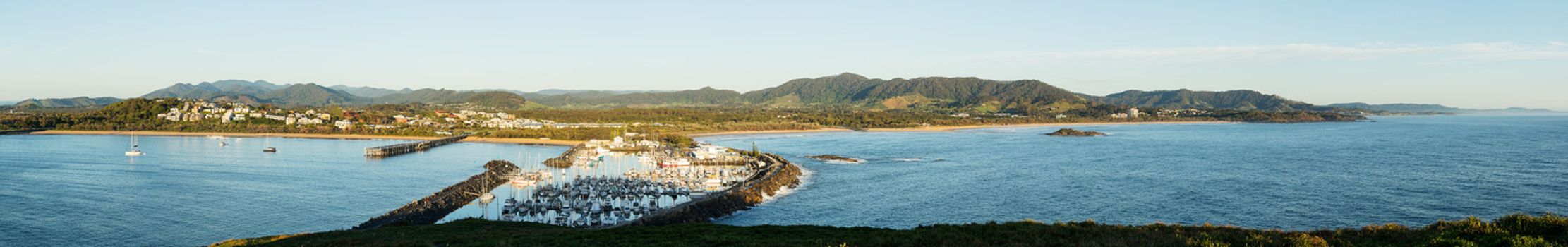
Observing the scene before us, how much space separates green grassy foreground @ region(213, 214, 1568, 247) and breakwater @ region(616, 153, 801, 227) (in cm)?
502

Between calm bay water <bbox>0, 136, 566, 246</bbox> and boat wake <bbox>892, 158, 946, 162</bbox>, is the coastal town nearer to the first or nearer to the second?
calm bay water <bbox>0, 136, 566, 246</bbox>

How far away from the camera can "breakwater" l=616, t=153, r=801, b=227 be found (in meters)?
30.7

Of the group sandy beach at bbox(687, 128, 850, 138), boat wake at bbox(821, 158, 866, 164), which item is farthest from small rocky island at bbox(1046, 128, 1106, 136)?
boat wake at bbox(821, 158, 866, 164)

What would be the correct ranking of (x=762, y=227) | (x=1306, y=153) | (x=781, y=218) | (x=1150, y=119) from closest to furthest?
1. (x=762, y=227)
2. (x=781, y=218)
3. (x=1306, y=153)
4. (x=1150, y=119)

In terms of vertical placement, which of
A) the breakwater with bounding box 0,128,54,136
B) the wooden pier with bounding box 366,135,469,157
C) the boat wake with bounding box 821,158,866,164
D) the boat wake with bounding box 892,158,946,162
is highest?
the breakwater with bounding box 0,128,54,136

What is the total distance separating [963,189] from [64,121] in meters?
117

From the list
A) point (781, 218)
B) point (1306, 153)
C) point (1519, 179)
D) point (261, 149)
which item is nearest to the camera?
point (781, 218)

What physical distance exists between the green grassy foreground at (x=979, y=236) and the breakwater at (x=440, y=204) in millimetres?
4056

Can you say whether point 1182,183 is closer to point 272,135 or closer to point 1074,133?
point 1074,133

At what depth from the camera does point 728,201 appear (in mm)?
34531

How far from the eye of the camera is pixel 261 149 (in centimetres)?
7388

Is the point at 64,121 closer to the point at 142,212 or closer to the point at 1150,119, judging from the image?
Result: the point at 142,212

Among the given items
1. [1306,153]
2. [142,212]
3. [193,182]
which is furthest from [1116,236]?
[1306,153]

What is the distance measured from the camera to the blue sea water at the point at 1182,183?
31328 mm
